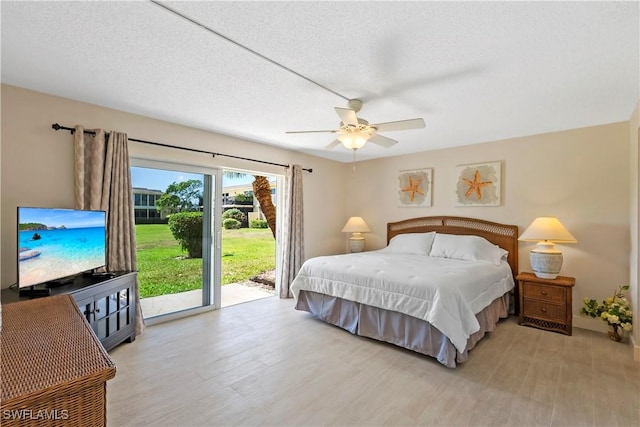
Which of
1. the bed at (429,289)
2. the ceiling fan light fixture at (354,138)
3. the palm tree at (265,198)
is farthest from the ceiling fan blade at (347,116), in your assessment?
the palm tree at (265,198)

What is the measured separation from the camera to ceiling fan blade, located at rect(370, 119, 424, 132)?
2.44 meters

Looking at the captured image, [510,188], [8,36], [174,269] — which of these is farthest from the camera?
[510,188]

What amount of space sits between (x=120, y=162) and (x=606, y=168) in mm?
5377

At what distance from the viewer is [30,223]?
225cm

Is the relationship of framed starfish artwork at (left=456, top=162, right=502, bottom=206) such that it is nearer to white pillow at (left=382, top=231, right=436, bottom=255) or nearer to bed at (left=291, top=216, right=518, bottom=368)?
bed at (left=291, top=216, right=518, bottom=368)

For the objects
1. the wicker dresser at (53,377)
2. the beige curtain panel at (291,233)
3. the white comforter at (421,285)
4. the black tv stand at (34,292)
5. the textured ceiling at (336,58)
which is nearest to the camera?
the wicker dresser at (53,377)

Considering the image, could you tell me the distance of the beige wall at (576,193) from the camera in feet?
10.9

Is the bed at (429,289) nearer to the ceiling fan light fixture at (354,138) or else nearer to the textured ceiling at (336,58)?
the ceiling fan light fixture at (354,138)

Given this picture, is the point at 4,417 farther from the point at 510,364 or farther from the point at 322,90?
the point at 510,364

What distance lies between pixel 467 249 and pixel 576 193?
1392 millimetres

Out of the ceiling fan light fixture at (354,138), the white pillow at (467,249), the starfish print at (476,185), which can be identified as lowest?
the white pillow at (467,249)

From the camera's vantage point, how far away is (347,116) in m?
2.38

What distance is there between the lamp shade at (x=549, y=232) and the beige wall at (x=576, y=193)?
379 millimetres

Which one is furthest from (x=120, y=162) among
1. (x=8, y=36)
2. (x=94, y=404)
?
(x=94, y=404)
